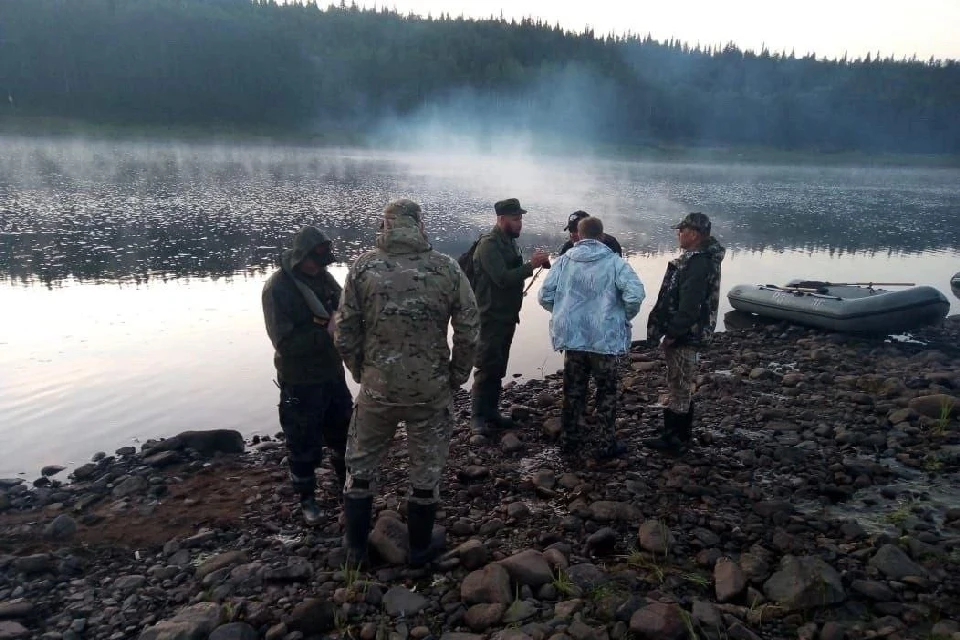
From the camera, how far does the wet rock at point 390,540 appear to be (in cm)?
424

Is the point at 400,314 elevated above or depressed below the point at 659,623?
above

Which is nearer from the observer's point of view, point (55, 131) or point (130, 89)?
point (55, 131)

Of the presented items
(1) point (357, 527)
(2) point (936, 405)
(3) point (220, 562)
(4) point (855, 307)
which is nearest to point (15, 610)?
(3) point (220, 562)

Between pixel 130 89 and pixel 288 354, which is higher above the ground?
pixel 130 89

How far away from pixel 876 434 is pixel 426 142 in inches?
2951

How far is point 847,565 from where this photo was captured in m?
4.06

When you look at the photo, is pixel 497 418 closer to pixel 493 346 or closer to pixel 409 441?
pixel 493 346

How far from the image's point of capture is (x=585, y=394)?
226 inches

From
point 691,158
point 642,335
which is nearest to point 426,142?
point 691,158

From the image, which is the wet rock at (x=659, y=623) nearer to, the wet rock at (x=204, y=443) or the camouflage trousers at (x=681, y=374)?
the camouflage trousers at (x=681, y=374)

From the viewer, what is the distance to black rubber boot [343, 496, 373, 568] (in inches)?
163

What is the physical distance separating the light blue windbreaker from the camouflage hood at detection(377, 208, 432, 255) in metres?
1.83

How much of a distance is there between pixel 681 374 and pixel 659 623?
2631 millimetres

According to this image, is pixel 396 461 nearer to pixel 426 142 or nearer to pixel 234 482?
pixel 234 482
